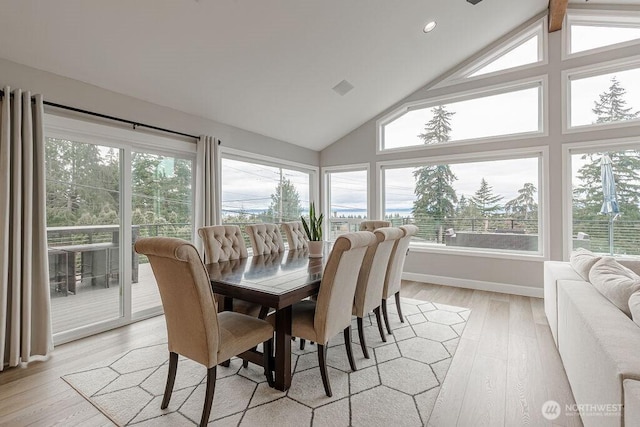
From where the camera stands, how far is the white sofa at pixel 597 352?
3.67 ft

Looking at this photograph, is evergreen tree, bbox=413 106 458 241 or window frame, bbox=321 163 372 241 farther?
window frame, bbox=321 163 372 241

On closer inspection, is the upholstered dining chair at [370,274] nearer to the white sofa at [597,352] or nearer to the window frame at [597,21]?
the white sofa at [597,352]

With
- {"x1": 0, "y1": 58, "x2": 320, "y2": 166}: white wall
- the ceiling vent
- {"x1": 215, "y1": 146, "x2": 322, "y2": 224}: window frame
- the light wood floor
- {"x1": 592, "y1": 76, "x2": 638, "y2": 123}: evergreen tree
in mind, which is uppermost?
the ceiling vent

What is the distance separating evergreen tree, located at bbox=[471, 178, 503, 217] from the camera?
471 centimetres

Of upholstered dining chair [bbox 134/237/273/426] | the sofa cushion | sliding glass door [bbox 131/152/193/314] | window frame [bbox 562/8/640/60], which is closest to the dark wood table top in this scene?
upholstered dining chair [bbox 134/237/273/426]

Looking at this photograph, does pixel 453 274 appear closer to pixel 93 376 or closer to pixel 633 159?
pixel 633 159

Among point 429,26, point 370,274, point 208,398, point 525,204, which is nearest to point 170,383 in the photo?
point 208,398

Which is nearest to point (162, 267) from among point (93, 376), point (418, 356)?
point (93, 376)

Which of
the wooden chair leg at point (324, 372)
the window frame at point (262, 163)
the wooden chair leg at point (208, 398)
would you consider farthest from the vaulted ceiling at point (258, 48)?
the wooden chair leg at point (324, 372)

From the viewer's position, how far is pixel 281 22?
3076mm

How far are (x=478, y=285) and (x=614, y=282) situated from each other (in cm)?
298

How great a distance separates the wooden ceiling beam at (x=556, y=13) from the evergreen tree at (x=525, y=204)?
216 cm

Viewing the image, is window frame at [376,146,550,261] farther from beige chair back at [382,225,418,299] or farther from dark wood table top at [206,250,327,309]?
dark wood table top at [206,250,327,309]

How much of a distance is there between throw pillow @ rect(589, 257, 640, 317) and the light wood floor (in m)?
0.73
